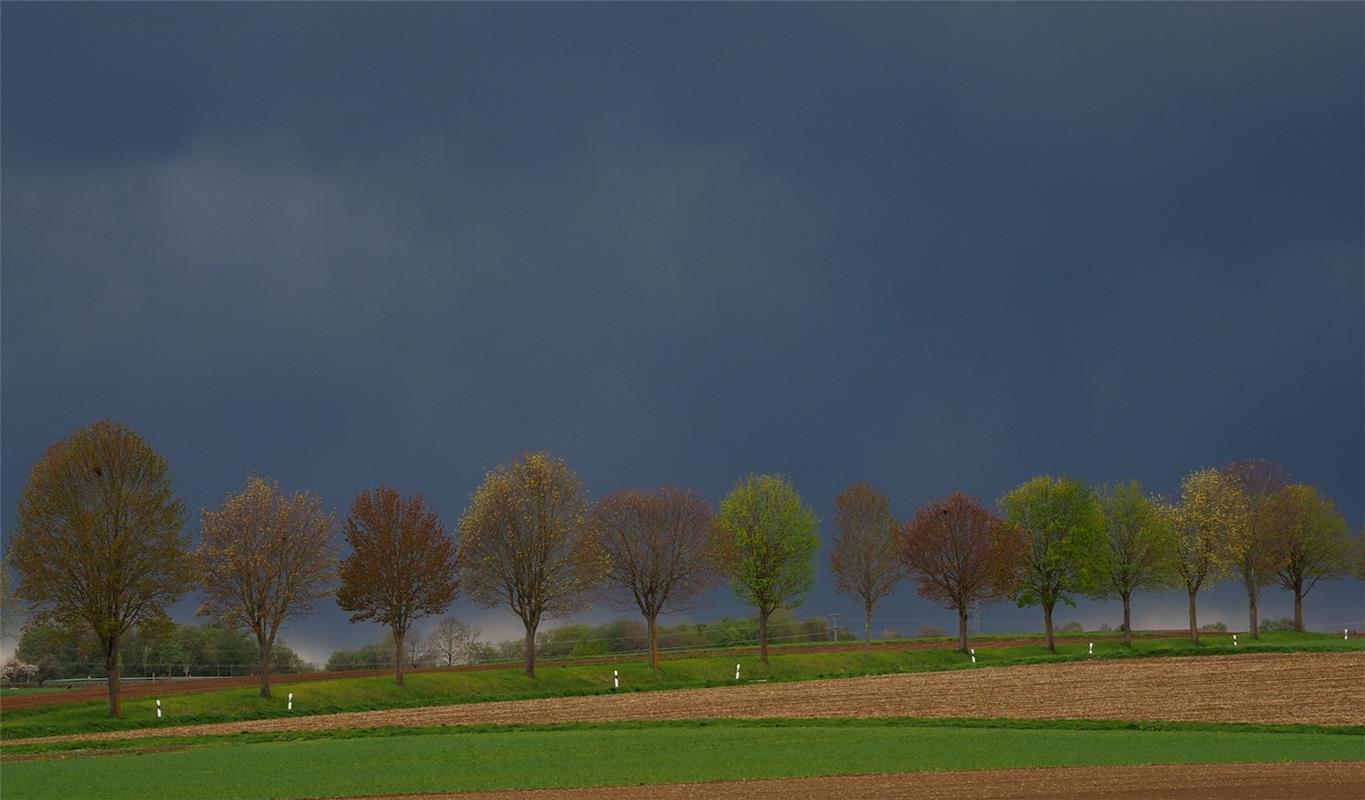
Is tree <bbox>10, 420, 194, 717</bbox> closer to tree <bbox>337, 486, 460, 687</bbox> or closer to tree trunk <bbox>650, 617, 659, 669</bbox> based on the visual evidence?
tree <bbox>337, 486, 460, 687</bbox>

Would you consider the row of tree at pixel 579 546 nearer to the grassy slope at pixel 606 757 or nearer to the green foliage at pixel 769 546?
the green foliage at pixel 769 546

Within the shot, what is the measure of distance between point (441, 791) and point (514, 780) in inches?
111

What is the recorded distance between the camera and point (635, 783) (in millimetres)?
37719

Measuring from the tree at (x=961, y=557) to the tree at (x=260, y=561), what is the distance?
54174 mm

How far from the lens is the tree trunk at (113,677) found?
65250 millimetres

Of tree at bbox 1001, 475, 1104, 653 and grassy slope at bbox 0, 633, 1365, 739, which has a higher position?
tree at bbox 1001, 475, 1104, 653

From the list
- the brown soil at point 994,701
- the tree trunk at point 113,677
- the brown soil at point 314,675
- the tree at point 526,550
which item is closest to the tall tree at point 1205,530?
the brown soil at point 314,675

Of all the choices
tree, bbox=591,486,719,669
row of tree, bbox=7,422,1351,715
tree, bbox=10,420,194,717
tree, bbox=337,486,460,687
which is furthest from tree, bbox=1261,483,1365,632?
tree, bbox=10,420,194,717

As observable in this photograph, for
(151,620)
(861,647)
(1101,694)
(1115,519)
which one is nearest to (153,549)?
(151,620)

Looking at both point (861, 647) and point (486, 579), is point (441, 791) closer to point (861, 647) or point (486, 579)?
point (486, 579)

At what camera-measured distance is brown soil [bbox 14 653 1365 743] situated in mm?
59000

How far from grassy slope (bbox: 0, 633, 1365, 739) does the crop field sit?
1.06 metres

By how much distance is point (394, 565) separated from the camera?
8238cm

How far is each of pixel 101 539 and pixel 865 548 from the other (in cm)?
6273
